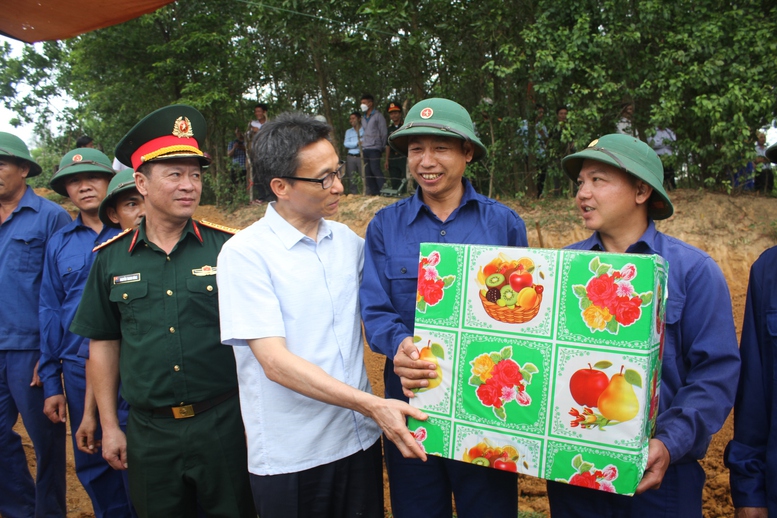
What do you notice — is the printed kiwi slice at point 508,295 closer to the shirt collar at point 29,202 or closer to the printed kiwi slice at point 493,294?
the printed kiwi slice at point 493,294

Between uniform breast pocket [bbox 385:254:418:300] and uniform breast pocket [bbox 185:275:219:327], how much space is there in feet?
2.78

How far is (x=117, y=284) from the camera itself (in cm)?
279

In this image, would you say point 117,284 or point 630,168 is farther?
point 117,284

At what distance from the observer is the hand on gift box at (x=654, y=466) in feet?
6.25

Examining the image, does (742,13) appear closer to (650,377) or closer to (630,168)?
(630,168)

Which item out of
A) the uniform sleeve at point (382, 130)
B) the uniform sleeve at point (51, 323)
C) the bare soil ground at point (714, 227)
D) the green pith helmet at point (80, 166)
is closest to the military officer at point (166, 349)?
the uniform sleeve at point (51, 323)

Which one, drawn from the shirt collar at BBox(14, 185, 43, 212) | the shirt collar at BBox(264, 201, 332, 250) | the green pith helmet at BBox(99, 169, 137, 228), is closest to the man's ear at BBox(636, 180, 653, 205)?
the shirt collar at BBox(264, 201, 332, 250)

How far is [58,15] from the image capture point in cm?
266

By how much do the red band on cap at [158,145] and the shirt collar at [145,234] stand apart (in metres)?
0.30

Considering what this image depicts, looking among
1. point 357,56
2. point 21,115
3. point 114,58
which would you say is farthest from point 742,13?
point 21,115

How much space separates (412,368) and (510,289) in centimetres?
45

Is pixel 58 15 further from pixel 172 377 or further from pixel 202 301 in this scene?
pixel 172 377

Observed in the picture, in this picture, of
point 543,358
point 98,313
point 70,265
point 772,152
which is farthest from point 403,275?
point 70,265

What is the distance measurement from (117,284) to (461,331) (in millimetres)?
1704
